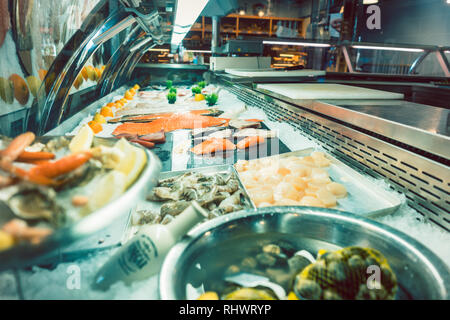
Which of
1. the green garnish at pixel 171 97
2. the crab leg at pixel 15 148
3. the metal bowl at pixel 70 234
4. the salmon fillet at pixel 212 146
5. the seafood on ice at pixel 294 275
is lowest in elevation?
Answer: the seafood on ice at pixel 294 275

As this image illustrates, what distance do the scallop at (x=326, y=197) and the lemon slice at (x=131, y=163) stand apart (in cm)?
87

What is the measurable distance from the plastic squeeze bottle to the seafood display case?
0.04 meters

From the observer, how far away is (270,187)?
1.38 m

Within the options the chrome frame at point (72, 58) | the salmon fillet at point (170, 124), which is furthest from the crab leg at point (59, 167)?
the salmon fillet at point (170, 124)

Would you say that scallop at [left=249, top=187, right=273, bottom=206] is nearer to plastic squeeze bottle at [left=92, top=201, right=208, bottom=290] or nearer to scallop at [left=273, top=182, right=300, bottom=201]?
scallop at [left=273, top=182, right=300, bottom=201]

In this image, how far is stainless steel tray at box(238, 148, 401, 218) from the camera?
1.18m

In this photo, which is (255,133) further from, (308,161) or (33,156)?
(33,156)

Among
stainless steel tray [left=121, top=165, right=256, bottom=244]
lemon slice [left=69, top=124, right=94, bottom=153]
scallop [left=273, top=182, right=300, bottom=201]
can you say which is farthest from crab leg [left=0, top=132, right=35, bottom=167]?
scallop [left=273, top=182, right=300, bottom=201]

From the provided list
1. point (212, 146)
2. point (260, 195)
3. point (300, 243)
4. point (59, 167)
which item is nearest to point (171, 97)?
point (212, 146)

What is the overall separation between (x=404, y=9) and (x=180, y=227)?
13.3 meters

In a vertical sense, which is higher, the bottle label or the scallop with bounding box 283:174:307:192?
the scallop with bounding box 283:174:307:192

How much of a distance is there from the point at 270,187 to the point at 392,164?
0.57 meters

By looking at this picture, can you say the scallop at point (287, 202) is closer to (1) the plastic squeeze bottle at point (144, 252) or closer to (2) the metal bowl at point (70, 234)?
(1) the plastic squeeze bottle at point (144, 252)

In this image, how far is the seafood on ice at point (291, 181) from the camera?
1256 millimetres
